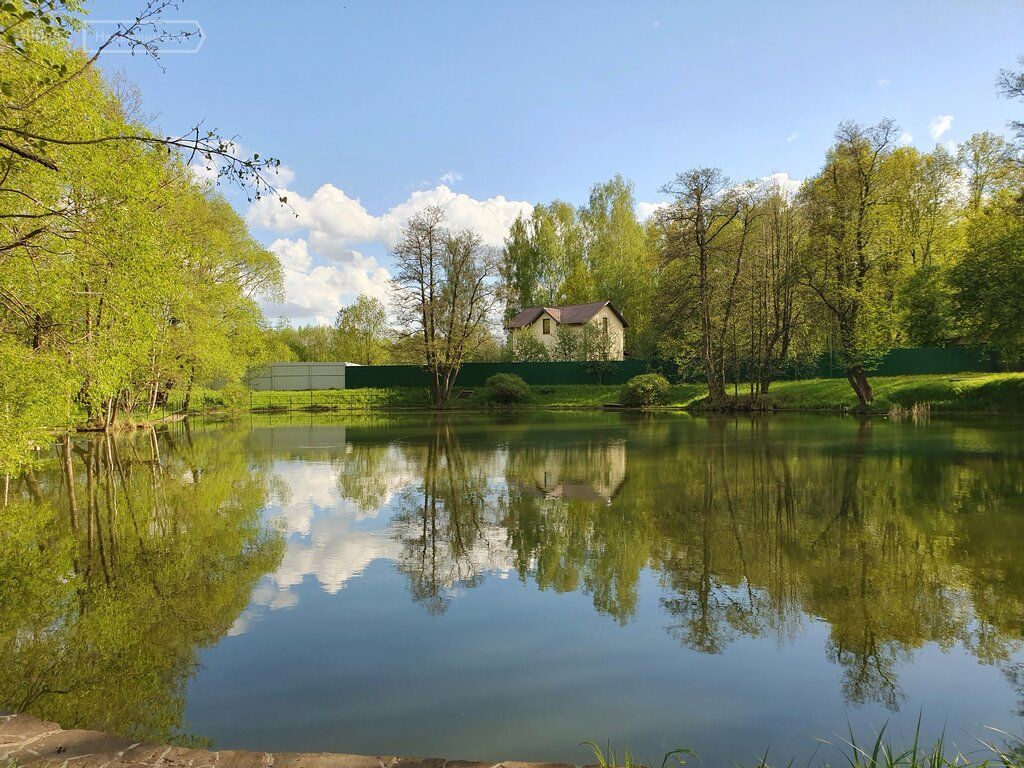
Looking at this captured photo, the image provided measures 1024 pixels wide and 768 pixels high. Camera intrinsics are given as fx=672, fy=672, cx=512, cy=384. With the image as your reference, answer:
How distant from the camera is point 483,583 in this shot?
6547 millimetres

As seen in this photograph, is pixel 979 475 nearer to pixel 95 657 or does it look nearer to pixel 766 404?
pixel 95 657

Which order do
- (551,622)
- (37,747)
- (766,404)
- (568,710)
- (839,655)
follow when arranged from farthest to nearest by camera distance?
(766,404), (551,622), (839,655), (568,710), (37,747)

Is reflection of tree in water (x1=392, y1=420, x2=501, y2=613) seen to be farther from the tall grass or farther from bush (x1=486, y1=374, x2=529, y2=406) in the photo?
bush (x1=486, y1=374, x2=529, y2=406)

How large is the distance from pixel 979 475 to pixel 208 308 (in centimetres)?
2682

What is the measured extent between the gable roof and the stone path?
4506cm

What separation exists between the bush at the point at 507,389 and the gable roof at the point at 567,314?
30.8ft

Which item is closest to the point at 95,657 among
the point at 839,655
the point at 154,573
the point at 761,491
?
the point at 154,573

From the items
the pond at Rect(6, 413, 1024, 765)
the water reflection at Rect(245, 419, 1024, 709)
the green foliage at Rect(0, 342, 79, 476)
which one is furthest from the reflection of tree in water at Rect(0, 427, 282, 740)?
the green foliage at Rect(0, 342, 79, 476)

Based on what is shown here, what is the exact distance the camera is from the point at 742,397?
104ft

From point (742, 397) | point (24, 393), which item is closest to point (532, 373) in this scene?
point (742, 397)

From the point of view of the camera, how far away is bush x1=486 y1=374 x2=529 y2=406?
4019 centimetres

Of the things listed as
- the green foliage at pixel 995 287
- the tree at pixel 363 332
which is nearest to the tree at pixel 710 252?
the green foliage at pixel 995 287

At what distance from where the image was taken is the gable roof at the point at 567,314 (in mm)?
49594

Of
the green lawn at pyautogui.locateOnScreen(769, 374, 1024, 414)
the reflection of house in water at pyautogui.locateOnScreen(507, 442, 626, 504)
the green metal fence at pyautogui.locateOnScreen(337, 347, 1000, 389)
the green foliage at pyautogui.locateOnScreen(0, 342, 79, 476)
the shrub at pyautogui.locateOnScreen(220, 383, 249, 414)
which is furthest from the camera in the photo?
the green metal fence at pyautogui.locateOnScreen(337, 347, 1000, 389)
